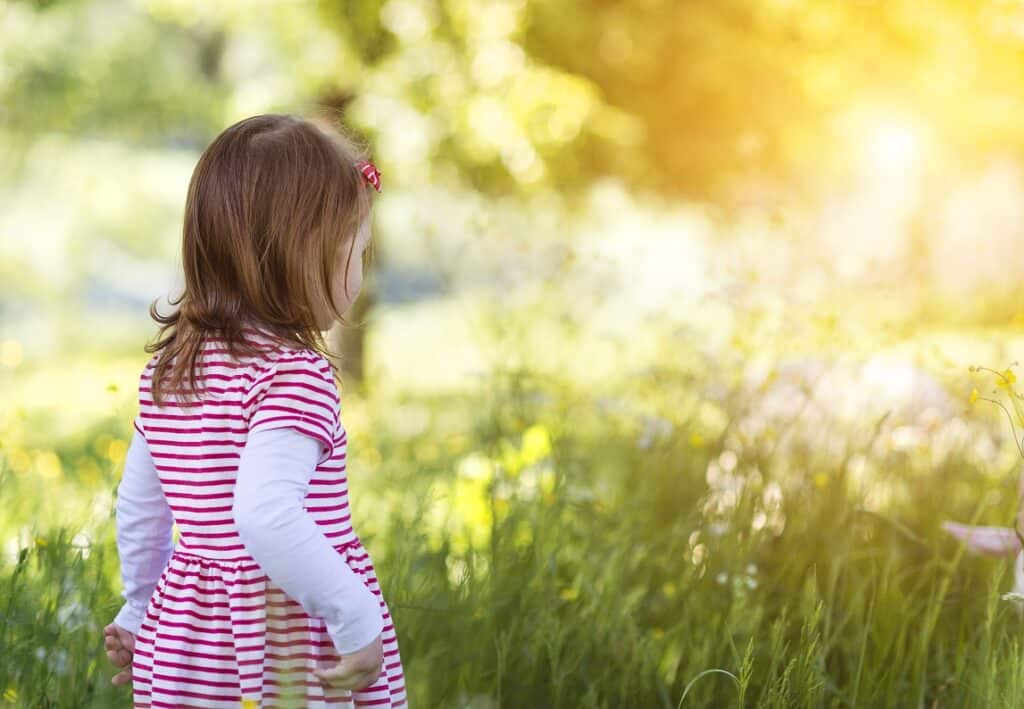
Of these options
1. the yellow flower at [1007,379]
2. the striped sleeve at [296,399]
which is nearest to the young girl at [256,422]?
the striped sleeve at [296,399]

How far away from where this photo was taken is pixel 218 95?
7.75 m

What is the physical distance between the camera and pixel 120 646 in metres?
1.80

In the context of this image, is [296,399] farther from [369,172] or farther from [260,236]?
[369,172]

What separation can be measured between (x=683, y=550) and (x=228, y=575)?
1.39 meters

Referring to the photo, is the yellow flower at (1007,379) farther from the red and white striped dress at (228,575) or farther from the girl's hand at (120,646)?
the girl's hand at (120,646)

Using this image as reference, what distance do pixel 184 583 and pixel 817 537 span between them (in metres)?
1.68

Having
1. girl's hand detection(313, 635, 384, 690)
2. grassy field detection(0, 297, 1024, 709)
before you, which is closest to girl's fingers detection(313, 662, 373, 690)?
girl's hand detection(313, 635, 384, 690)

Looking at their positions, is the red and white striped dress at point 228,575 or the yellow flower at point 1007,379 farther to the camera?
the yellow flower at point 1007,379

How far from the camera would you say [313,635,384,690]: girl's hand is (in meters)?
1.50

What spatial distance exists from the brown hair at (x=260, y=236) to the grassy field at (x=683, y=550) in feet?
2.37

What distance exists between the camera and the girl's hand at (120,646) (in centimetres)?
179

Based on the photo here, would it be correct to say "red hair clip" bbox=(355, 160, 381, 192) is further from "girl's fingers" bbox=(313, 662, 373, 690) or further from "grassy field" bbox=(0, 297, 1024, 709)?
"grassy field" bbox=(0, 297, 1024, 709)

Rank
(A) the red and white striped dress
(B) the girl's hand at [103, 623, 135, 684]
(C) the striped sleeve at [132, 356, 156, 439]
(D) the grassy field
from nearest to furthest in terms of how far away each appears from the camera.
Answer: (A) the red and white striped dress
(C) the striped sleeve at [132, 356, 156, 439]
(B) the girl's hand at [103, 623, 135, 684]
(D) the grassy field

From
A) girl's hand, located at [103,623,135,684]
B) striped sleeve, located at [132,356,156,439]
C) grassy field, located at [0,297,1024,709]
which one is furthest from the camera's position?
grassy field, located at [0,297,1024,709]
